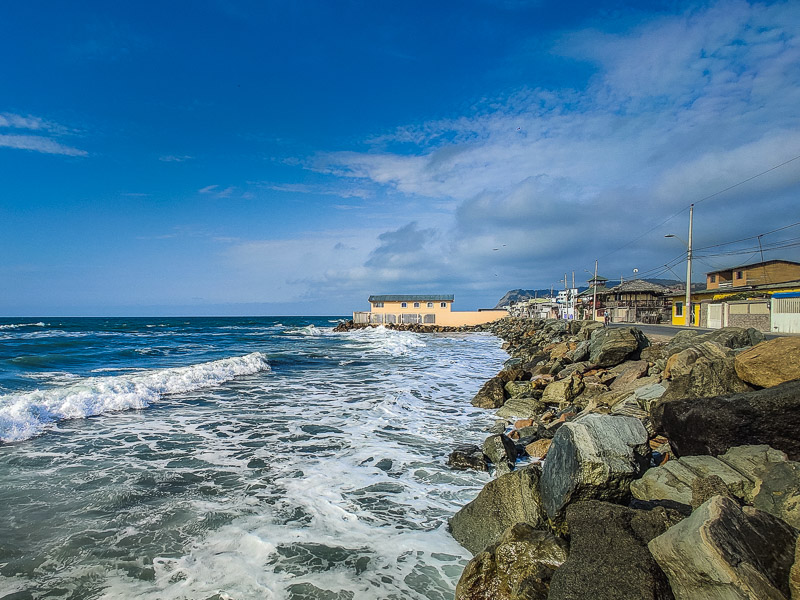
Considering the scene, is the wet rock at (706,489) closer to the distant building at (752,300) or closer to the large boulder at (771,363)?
the large boulder at (771,363)

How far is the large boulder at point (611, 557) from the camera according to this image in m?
3.36

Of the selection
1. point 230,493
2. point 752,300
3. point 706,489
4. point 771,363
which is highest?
point 752,300

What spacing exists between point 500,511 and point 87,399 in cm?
1347

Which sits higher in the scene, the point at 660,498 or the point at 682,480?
the point at 682,480

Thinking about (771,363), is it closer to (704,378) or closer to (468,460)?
(704,378)

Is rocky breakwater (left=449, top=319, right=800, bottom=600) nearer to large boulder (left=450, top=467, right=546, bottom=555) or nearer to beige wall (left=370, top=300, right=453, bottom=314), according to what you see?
large boulder (left=450, top=467, right=546, bottom=555)

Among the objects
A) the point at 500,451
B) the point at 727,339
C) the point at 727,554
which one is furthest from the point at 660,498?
the point at 727,339

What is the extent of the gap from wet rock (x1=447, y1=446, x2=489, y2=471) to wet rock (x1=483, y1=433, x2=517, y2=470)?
0.15 metres

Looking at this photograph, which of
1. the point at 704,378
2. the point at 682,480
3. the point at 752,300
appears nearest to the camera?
the point at 682,480

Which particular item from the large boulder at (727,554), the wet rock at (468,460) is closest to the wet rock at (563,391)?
the wet rock at (468,460)

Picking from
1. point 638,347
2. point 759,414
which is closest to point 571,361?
point 638,347

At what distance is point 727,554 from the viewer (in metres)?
3.05

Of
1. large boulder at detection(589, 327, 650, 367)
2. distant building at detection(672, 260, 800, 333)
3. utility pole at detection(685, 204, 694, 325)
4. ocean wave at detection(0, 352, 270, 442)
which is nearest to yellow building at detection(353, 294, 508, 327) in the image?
distant building at detection(672, 260, 800, 333)

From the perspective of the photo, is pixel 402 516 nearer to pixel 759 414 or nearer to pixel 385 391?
pixel 759 414
